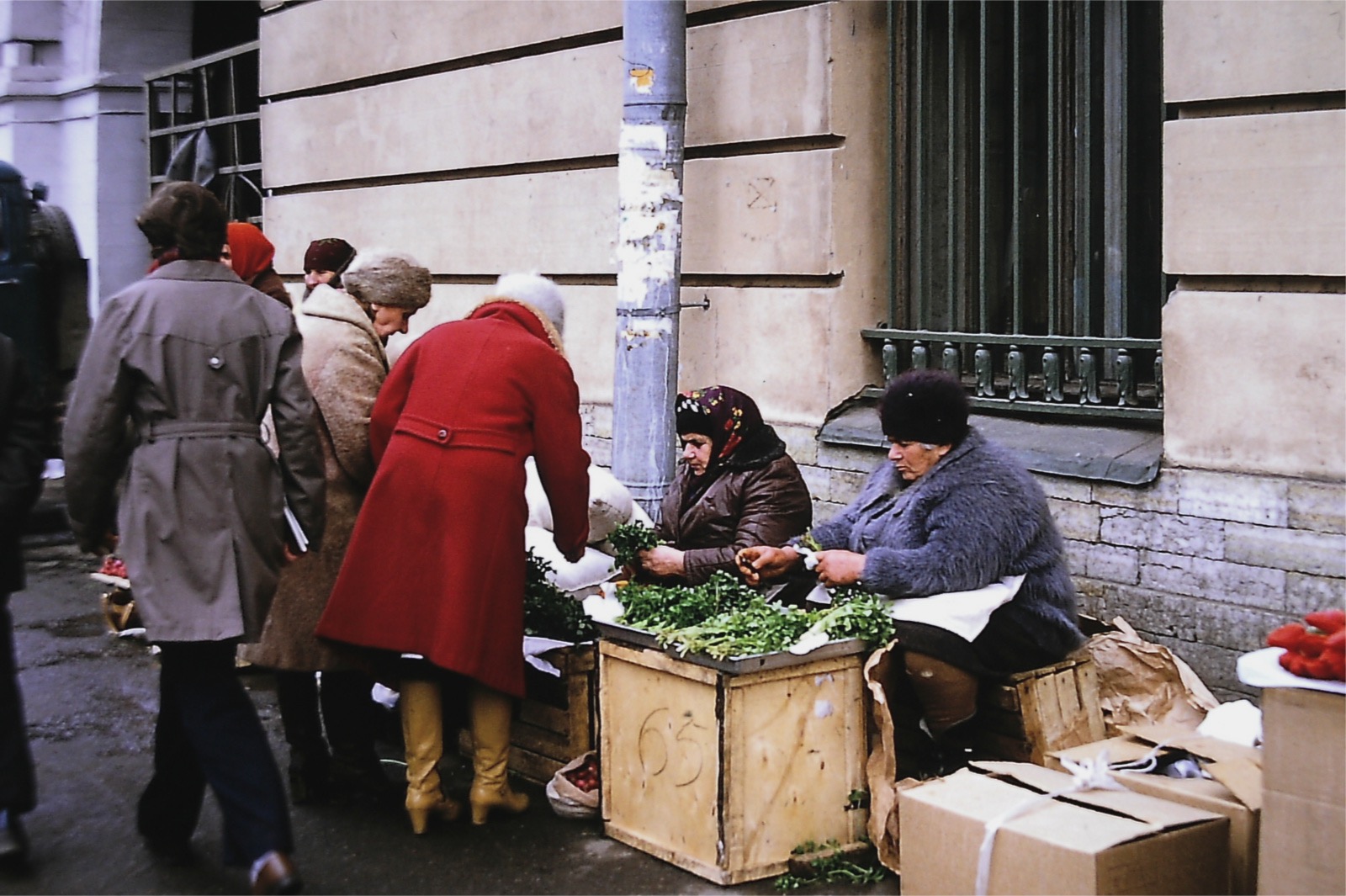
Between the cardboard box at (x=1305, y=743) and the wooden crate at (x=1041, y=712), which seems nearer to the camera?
the cardboard box at (x=1305, y=743)

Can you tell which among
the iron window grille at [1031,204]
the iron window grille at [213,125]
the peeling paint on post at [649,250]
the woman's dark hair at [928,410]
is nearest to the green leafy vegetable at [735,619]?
the woman's dark hair at [928,410]

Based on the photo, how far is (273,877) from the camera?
12.9 ft

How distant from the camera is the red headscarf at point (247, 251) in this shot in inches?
212

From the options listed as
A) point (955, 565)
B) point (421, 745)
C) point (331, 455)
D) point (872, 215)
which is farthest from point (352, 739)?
point (872, 215)

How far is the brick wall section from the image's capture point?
521cm

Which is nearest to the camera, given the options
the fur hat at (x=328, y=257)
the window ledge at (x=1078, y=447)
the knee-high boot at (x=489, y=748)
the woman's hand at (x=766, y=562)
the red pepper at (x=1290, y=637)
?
the red pepper at (x=1290, y=637)

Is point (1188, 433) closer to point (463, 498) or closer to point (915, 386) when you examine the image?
point (915, 386)

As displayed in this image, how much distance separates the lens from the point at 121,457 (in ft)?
13.4

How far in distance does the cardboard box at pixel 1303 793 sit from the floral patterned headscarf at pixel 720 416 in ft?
6.52

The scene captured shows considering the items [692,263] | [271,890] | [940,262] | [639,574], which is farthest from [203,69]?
[271,890]

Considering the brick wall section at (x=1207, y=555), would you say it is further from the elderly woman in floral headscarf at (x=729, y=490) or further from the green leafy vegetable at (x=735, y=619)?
the green leafy vegetable at (x=735, y=619)

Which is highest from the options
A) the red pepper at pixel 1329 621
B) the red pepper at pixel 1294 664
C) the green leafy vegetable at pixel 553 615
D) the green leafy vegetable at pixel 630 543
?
the green leafy vegetable at pixel 630 543

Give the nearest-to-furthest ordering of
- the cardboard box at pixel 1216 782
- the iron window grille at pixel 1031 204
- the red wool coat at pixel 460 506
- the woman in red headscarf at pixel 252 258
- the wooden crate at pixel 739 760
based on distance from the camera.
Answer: the cardboard box at pixel 1216 782 → the wooden crate at pixel 739 760 → the red wool coat at pixel 460 506 → the woman in red headscarf at pixel 252 258 → the iron window grille at pixel 1031 204

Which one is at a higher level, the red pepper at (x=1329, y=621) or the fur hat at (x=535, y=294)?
the fur hat at (x=535, y=294)
